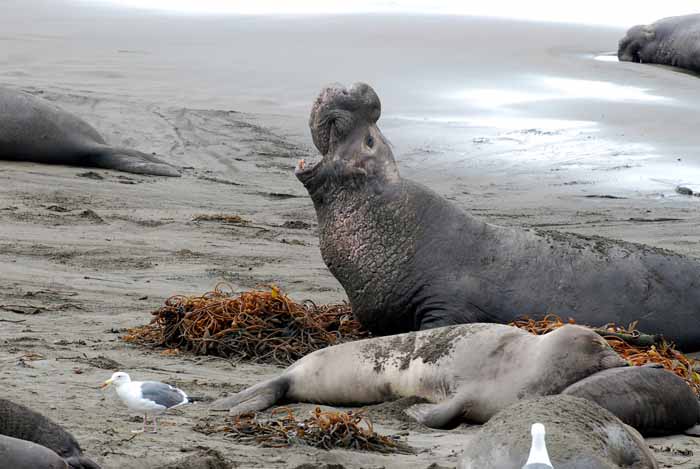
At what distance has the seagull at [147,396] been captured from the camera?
471 centimetres

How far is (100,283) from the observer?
25.6 ft

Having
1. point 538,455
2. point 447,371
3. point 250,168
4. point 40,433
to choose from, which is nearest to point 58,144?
point 250,168

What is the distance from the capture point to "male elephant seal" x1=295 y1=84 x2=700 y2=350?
23.1ft

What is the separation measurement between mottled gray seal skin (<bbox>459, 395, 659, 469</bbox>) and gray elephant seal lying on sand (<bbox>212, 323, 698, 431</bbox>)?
28.6 inches

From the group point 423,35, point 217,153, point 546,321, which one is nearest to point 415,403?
Result: point 546,321

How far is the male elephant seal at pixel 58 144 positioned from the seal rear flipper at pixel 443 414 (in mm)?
6426

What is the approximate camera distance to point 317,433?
4.92 metres

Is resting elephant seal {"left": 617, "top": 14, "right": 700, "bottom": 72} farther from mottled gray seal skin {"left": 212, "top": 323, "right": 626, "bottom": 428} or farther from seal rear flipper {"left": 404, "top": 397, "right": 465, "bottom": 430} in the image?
seal rear flipper {"left": 404, "top": 397, "right": 465, "bottom": 430}

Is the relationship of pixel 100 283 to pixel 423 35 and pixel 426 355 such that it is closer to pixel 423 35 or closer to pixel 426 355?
pixel 426 355

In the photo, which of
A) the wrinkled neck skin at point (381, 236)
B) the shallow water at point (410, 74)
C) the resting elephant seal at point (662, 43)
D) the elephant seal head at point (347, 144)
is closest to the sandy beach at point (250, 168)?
the shallow water at point (410, 74)

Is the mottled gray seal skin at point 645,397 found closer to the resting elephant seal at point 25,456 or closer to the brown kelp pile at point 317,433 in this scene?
the brown kelp pile at point 317,433

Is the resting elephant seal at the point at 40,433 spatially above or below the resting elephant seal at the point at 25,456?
below

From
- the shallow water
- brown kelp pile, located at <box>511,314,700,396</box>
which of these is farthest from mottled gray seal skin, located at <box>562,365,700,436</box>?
the shallow water

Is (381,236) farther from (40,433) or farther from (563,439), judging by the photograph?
(40,433)
